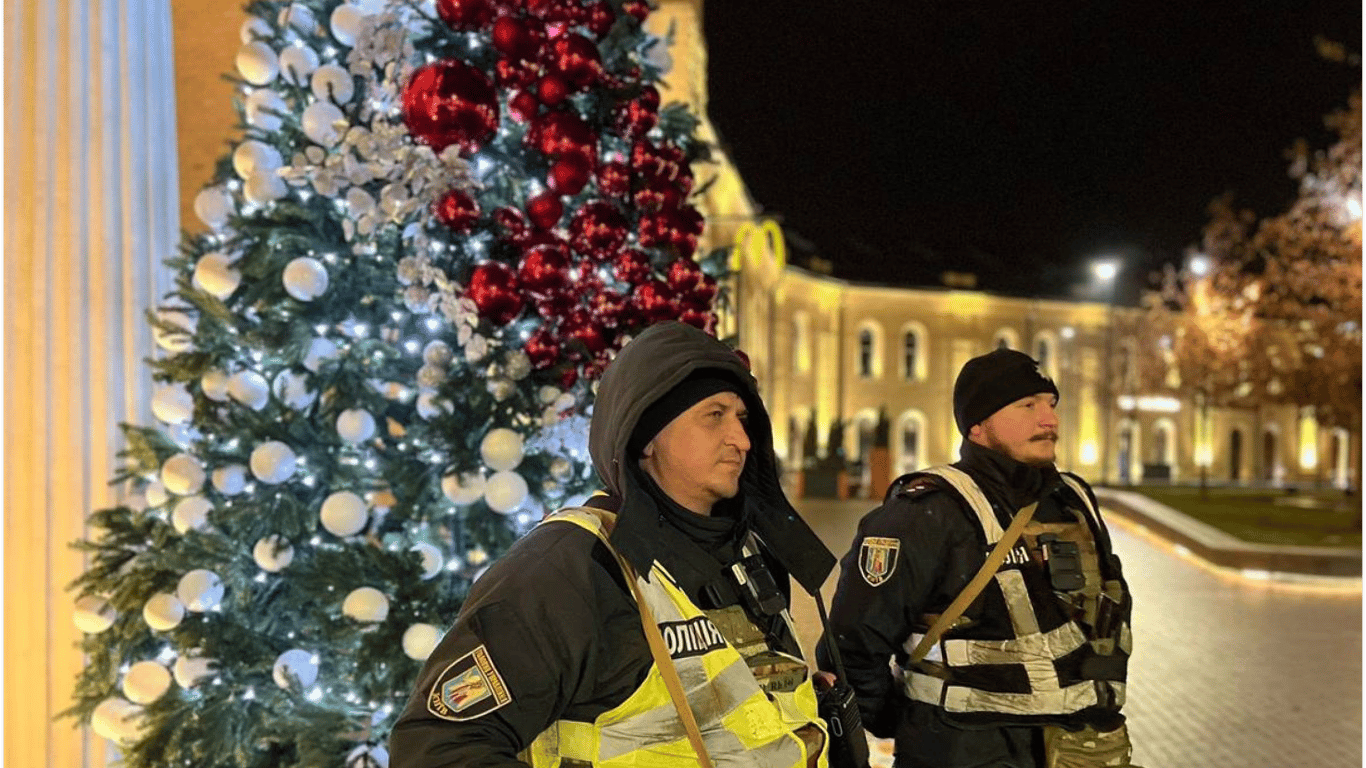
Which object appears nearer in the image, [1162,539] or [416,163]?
[416,163]

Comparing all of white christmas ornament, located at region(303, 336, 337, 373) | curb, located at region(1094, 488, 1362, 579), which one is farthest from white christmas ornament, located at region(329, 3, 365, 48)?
curb, located at region(1094, 488, 1362, 579)

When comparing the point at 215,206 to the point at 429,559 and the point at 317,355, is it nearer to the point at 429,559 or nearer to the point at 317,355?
the point at 317,355

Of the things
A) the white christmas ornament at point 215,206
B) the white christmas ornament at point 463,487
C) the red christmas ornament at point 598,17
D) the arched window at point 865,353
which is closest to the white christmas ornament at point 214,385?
the white christmas ornament at point 215,206

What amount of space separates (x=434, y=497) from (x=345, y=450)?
0.36 meters

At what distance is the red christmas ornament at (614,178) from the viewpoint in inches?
152

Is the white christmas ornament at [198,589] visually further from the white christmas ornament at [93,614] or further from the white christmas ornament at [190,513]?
the white christmas ornament at [93,614]

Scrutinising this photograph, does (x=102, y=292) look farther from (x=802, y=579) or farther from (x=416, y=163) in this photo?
(x=802, y=579)

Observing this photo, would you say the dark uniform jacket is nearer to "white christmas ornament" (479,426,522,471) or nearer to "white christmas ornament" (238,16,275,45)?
"white christmas ornament" (479,426,522,471)

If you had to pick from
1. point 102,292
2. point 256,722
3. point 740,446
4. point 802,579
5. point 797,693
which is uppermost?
point 102,292

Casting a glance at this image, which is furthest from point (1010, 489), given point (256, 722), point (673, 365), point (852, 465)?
point (852, 465)

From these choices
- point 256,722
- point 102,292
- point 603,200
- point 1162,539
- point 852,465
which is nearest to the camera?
point 256,722

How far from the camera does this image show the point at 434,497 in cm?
373

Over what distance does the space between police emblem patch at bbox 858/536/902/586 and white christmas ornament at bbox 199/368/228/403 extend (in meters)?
2.25

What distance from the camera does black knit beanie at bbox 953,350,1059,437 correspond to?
316cm
